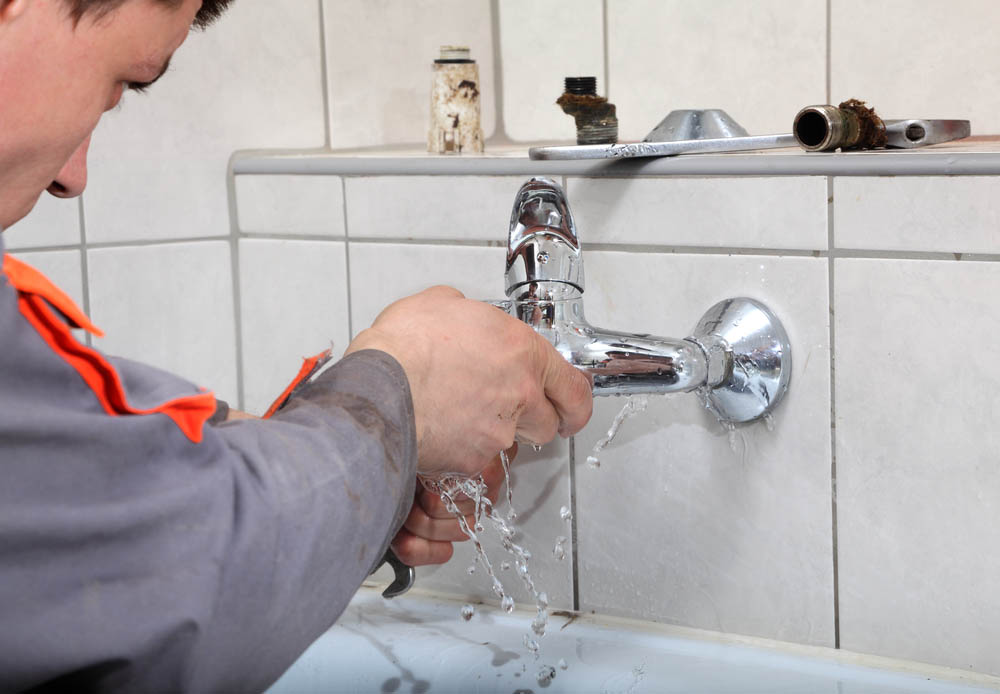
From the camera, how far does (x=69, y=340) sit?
1.29 feet

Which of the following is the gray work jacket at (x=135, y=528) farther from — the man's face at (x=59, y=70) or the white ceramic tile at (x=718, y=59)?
the white ceramic tile at (x=718, y=59)

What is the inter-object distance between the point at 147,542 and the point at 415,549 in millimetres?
370

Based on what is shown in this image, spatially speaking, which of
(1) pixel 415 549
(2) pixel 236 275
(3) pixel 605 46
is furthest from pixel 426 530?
(3) pixel 605 46

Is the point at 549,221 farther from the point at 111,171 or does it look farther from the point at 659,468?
the point at 111,171

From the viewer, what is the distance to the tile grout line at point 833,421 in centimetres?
69

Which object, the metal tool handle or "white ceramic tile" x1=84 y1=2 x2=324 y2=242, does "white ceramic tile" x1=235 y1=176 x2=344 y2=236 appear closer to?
"white ceramic tile" x1=84 y1=2 x2=324 y2=242

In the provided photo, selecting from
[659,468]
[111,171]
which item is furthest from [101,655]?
[111,171]

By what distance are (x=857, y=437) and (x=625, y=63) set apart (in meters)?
0.39

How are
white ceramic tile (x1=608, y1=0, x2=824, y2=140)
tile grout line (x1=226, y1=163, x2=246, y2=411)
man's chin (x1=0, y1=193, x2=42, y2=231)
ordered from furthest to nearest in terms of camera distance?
tile grout line (x1=226, y1=163, x2=246, y2=411), white ceramic tile (x1=608, y1=0, x2=824, y2=140), man's chin (x1=0, y1=193, x2=42, y2=231)

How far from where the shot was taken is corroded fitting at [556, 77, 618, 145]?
30.7 inches

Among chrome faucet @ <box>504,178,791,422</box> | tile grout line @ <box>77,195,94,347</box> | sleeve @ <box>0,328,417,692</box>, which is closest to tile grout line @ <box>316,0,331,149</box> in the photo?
tile grout line @ <box>77,195,94,347</box>

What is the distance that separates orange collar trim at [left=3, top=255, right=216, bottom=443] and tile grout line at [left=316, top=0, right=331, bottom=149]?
60cm

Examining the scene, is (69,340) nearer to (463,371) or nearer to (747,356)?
(463,371)

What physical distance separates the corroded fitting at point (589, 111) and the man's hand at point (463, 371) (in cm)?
21
